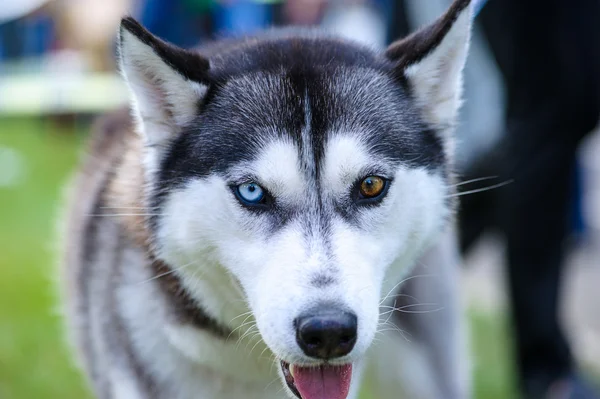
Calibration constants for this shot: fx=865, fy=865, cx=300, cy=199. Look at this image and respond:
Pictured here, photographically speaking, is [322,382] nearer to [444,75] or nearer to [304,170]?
[304,170]

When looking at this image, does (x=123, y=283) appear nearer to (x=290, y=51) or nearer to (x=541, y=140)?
(x=290, y=51)

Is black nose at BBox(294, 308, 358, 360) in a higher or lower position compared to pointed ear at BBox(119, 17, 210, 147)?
lower

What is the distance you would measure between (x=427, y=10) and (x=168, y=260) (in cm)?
246

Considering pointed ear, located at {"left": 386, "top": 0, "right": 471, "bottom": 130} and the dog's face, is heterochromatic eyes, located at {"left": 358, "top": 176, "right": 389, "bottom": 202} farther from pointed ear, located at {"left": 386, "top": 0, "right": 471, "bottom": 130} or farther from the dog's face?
pointed ear, located at {"left": 386, "top": 0, "right": 471, "bottom": 130}

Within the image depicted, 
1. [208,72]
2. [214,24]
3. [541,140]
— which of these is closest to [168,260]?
[208,72]

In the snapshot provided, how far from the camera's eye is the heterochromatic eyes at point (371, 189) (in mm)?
2754

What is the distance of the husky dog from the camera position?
8.43 feet

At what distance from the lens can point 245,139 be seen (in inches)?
110

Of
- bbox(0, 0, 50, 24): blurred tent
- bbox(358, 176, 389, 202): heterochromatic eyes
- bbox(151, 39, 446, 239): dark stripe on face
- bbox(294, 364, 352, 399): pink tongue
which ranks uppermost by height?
bbox(0, 0, 50, 24): blurred tent

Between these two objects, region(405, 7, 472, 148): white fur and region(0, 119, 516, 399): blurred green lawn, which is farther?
region(0, 119, 516, 399): blurred green lawn

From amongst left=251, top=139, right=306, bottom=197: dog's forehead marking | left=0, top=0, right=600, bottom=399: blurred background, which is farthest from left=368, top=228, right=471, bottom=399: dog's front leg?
left=251, top=139, right=306, bottom=197: dog's forehead marking

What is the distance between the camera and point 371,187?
109 inches

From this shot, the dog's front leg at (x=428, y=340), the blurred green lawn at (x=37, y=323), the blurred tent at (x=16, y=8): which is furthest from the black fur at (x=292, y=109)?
the blurred tent at (x=16, y=8)

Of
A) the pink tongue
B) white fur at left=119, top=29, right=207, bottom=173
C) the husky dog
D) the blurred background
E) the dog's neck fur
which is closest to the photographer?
the husky dog
